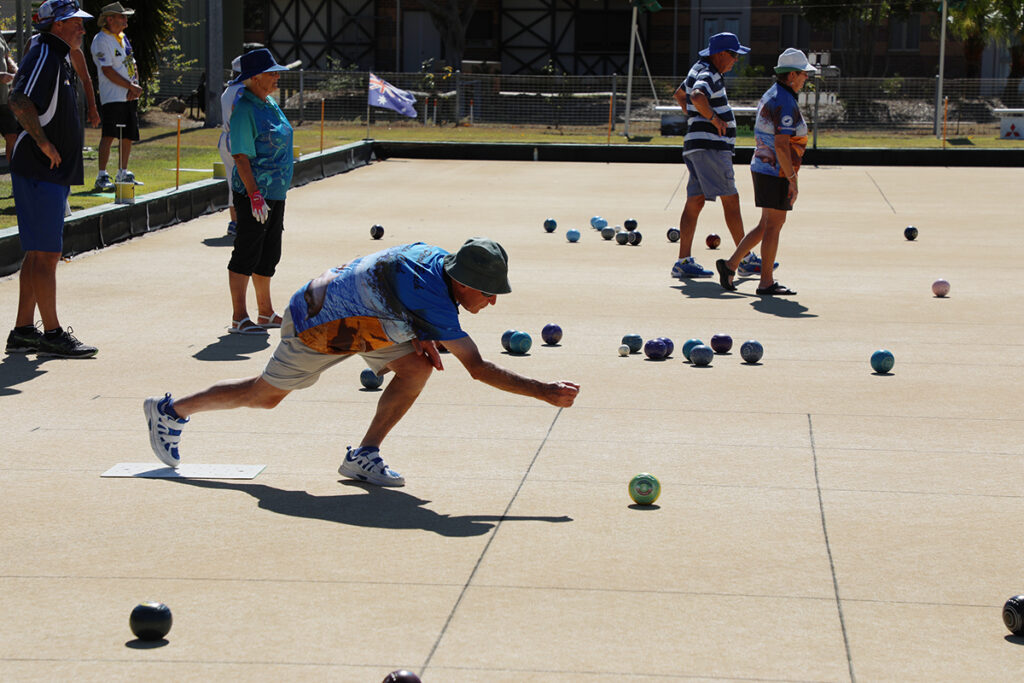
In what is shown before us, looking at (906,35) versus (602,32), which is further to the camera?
(602,32)

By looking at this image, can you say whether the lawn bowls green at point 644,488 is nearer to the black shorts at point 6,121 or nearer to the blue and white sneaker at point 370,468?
the blue and white sneaker at point 370,468

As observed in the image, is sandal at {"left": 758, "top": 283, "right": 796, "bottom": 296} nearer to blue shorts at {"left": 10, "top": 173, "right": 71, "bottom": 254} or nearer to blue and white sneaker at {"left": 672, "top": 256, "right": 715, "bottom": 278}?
blue and white sneaker at {"left": 672, "top": 256, "right": 715, "bottom": 278}

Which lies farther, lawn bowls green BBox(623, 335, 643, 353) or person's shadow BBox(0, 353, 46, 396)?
lawn bowls green BBox(623, 335, 643, 353)

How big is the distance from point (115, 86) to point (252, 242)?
688 centimetres

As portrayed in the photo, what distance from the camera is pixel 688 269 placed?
11.9 meters

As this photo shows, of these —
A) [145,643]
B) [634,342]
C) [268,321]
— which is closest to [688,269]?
[634,342]

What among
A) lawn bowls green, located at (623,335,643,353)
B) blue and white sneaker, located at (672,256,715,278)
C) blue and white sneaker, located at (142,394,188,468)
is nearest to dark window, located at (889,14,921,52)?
blue and white sneaker, located at (672,256,715,278)

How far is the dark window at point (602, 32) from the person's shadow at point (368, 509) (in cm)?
3943

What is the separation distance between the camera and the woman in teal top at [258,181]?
895 centimetres

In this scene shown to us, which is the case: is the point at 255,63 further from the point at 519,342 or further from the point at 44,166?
the point at 519,342

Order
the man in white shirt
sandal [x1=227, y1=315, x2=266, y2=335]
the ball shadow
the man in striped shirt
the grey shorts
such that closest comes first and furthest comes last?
the ball shadow
sandal [x1=227, y1=315, x2=266, y2=335]
the man in striped shirt
the grey shorts
the man in white shirt

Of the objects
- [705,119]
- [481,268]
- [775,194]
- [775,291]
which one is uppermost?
[705,119]

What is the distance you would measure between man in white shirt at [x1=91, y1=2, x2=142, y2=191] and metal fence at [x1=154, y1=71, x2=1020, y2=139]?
13.8 m

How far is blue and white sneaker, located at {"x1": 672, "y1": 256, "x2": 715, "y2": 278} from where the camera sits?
39.1 feet
